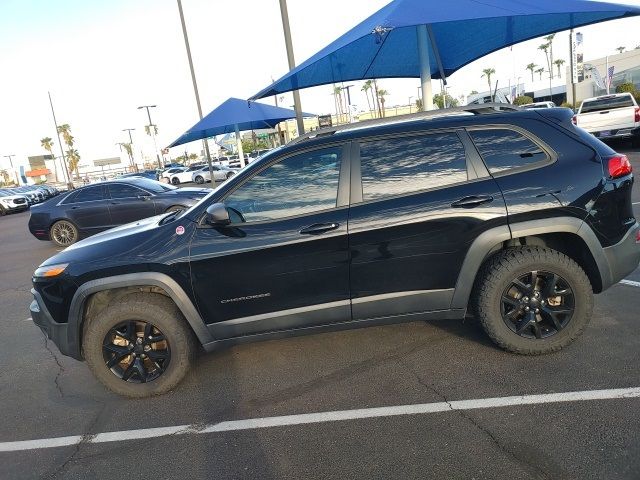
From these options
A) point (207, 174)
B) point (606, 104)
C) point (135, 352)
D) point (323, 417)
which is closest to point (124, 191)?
point (135, 352)

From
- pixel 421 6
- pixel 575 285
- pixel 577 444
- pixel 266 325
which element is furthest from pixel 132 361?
pixel 421 6

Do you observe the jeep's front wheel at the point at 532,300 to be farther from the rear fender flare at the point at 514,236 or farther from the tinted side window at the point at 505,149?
the tinted side window at the point at 505,149

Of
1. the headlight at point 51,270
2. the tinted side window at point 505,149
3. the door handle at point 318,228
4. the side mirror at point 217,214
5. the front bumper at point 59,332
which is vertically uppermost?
the tinted side window at point 505,149

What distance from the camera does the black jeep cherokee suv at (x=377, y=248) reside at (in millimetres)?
3393

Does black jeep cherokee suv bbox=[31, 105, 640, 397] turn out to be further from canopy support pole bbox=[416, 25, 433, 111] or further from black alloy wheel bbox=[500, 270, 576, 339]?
canopy support pole bbox=[416, 25, 433, 111]

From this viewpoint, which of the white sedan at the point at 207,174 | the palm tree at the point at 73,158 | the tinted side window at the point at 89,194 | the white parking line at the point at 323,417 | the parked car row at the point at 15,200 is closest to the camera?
the white parking line at the point at 323,417

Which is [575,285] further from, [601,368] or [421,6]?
[421,6]

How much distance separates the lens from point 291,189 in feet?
11.5

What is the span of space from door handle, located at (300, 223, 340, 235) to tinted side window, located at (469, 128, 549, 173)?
1243mm

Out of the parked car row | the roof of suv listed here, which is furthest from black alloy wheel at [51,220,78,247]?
the parked car row

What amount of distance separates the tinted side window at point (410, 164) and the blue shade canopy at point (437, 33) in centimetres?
143

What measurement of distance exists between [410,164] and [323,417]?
190cm

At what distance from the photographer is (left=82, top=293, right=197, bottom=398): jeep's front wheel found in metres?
3.54

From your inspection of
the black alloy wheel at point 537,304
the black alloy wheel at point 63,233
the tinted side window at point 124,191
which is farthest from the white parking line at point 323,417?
the black alloy wheel at point 63,233
